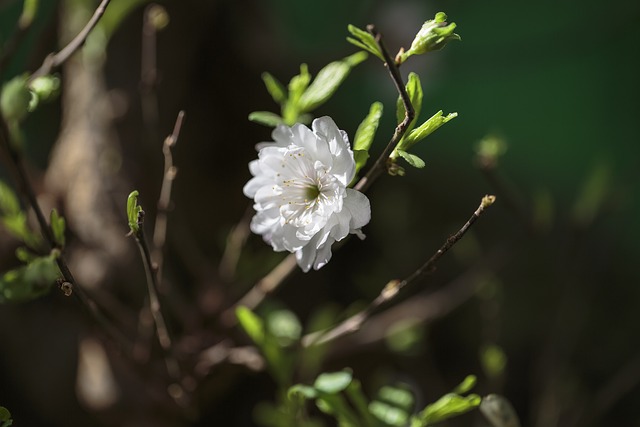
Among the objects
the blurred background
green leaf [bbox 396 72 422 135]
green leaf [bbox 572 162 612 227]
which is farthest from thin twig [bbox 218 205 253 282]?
green leaf [bbox 572 162 612 227]


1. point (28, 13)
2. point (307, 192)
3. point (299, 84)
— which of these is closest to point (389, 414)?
point (307, 192)

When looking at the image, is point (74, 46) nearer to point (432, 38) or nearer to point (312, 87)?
point (312, 87)

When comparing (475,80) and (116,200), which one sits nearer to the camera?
(116,200)

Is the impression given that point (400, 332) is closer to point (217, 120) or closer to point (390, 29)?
point (217, 120)

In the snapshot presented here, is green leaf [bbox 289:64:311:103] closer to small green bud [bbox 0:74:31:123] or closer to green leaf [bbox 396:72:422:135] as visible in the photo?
green leaf [bbox 396:72:422:135]

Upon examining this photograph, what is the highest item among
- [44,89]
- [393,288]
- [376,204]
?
[44,89]

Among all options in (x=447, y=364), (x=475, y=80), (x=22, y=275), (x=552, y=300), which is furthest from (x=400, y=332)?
(x=475, y=80)
